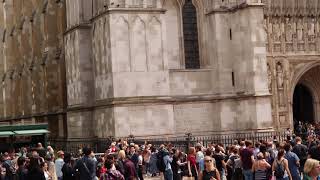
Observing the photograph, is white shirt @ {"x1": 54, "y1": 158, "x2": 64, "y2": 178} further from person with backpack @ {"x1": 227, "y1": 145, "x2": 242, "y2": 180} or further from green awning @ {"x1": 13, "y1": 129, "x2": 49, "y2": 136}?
green awning @ {"x1": 13, "y1": 129, "x2": 49, "y2": 136}

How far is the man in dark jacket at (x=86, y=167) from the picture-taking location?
15.4m

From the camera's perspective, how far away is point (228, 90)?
32281 mm

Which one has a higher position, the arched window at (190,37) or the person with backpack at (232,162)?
the arched window at (190,37)

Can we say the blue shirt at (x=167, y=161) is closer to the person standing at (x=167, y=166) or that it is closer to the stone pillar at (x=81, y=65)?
the person standing at (x=167, y=166)

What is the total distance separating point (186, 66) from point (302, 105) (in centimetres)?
980

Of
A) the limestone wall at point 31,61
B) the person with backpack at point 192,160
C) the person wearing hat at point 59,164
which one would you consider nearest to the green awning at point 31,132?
the person wearing hat at point 59,164

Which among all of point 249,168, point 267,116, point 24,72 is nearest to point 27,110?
point 24,72

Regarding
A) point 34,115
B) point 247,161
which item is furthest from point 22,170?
point 34,115

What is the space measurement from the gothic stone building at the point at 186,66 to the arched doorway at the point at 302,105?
0.10m

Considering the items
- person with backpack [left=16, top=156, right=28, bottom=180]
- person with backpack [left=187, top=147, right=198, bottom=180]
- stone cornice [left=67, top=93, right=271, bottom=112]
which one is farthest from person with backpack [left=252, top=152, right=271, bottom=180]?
stone cornice [left=67, top=93, right=271, bottom=112]

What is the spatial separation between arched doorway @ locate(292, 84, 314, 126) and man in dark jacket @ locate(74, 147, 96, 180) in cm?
2464

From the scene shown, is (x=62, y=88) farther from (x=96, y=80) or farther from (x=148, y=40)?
(x=148, y=40)

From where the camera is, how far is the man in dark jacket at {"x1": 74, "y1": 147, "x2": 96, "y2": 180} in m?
15.4

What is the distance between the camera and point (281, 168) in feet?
51.0
